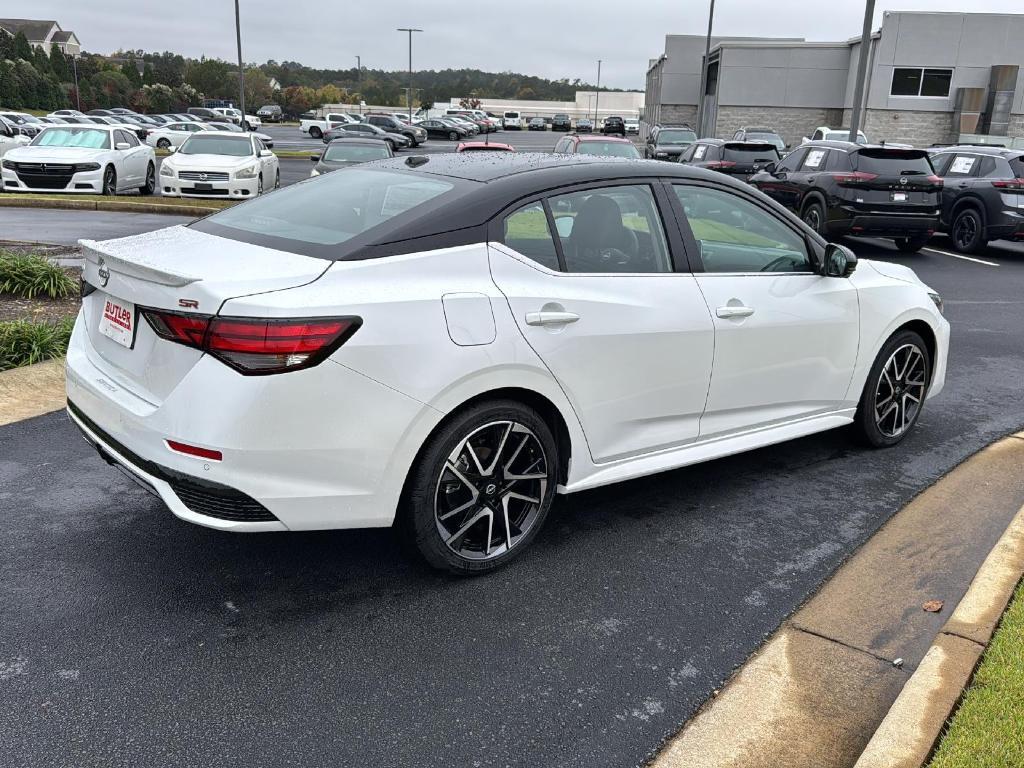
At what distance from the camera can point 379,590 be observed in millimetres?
3604

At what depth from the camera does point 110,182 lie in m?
18.6

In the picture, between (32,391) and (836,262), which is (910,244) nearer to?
(836,262)

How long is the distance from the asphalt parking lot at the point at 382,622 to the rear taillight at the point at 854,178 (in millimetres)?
10081

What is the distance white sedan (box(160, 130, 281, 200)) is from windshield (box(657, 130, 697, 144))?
1683 centimetres

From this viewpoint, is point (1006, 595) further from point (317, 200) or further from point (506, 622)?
point (317, 200)

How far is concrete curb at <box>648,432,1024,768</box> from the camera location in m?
2.74

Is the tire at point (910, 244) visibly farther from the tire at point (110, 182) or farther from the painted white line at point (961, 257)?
the tire at point (110, 182)

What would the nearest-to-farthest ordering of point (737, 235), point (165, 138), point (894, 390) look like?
point (737, 235) → point (894, 390) → point (165, 138)

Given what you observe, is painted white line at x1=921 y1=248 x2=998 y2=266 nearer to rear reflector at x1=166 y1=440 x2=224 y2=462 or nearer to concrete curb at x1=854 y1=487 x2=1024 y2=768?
concrete curb at x1=854 y1=487 x2=1024 y2=768

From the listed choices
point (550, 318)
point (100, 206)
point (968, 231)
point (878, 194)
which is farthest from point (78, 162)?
point (550, 318)

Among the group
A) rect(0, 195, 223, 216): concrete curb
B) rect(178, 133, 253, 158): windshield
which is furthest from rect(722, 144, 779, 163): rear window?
rect(0, 195, 223, 216): concrete curb

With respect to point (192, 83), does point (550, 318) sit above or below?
below

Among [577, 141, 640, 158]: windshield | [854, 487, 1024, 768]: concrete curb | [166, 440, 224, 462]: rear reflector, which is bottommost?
[854, 487, 1024, 768]: concrete curb

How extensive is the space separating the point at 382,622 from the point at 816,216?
13.0 meters
